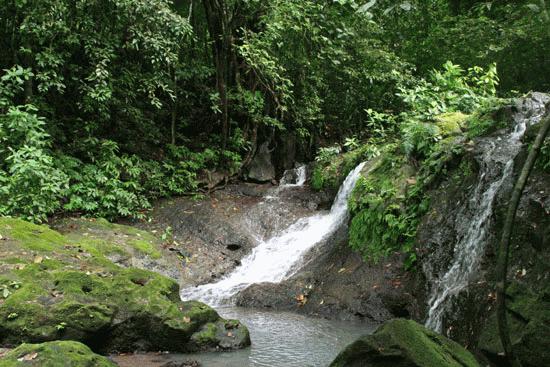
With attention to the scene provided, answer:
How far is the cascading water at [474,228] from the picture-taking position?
6434 mm

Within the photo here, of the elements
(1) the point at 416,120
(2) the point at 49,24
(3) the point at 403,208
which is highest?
(2) the point at 49,24

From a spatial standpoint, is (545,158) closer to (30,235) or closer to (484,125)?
(484,125)

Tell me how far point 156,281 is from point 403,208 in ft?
14.3

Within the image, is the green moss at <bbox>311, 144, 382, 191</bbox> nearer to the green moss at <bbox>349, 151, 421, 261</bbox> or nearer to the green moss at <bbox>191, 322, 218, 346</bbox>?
the green moss at <bbox>349, 151, 421, 261</bbox>

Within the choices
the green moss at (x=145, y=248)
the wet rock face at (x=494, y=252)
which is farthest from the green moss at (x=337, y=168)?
the green moss at (x=145, y=248)

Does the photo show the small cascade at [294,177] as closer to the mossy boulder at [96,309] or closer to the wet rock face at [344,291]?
the wet rock face at [344,291]

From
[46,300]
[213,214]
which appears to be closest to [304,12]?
[213,214]

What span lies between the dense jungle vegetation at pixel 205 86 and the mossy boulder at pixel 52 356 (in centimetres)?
541

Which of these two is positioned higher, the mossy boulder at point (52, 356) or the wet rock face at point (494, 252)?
the wet rock face at point (494, 252)

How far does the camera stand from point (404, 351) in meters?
3.78

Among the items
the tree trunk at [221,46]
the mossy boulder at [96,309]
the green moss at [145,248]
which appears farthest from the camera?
the tree trunk at [221,46]

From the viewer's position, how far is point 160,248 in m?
9.95

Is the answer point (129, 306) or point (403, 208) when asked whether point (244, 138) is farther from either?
point (129, 306)

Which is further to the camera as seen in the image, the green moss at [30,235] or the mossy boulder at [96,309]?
the green moss at [30,235]
